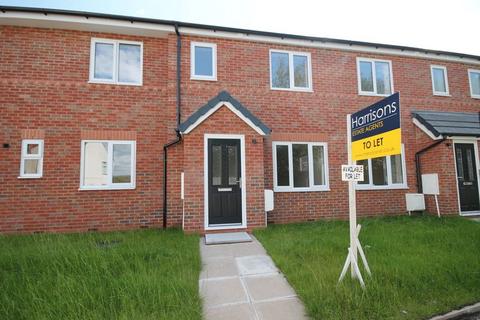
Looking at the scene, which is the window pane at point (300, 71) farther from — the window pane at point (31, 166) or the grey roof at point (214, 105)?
the window pane at point (31, 166)

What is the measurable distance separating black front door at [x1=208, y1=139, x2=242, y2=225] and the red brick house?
0.09 ft

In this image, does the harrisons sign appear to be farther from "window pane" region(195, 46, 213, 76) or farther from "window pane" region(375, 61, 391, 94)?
"window pane" region(375, 61, 391, 94)

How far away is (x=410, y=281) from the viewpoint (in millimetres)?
3414

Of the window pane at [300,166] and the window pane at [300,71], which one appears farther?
the window pane at [300,71]

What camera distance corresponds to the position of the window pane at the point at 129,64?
7.64m

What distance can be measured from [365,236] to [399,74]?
23.1 feet

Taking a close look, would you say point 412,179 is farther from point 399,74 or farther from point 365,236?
point 365,236

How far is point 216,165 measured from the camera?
680cm

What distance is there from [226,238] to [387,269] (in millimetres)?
3423

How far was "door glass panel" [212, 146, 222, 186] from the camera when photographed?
22.1 ft

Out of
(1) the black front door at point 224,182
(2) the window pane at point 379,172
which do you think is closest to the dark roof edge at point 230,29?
(1) the black front door at point 224,182

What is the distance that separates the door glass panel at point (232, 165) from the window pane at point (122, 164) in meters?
3.07

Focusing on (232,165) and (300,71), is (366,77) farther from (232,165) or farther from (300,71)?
(232,165)

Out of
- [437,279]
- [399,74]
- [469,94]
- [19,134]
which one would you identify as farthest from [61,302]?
[469,94]
